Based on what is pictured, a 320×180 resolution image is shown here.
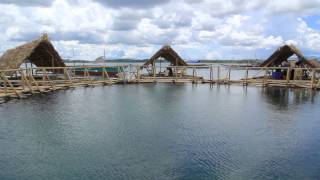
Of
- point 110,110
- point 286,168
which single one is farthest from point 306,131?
point 110,110

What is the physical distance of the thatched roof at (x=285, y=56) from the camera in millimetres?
42312

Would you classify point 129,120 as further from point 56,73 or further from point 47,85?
point 56,73

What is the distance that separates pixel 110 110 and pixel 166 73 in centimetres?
2692

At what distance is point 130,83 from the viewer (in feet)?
148

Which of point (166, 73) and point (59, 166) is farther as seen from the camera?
point (166, 73)

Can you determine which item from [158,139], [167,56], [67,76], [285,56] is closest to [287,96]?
[285,56]

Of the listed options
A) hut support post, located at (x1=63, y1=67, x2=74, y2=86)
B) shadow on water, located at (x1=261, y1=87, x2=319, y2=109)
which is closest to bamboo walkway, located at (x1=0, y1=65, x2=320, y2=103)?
hut support post, located at (x1=63, y1=67, x2=74, y2=86)

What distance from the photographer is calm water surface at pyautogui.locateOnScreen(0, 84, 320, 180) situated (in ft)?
41.3

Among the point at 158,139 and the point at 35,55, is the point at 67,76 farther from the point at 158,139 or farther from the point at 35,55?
the point at 158,139

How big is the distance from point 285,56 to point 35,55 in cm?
3061

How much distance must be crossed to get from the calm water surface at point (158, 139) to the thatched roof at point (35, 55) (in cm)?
894

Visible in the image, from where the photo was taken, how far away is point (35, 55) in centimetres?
4269

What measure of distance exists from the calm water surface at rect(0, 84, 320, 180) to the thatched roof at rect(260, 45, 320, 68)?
1473 cm

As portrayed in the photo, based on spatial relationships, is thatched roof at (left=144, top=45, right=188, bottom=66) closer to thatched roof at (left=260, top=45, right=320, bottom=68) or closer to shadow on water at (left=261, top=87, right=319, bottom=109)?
thatched roof at (left=260, top=45, right=320, bottom=68)
